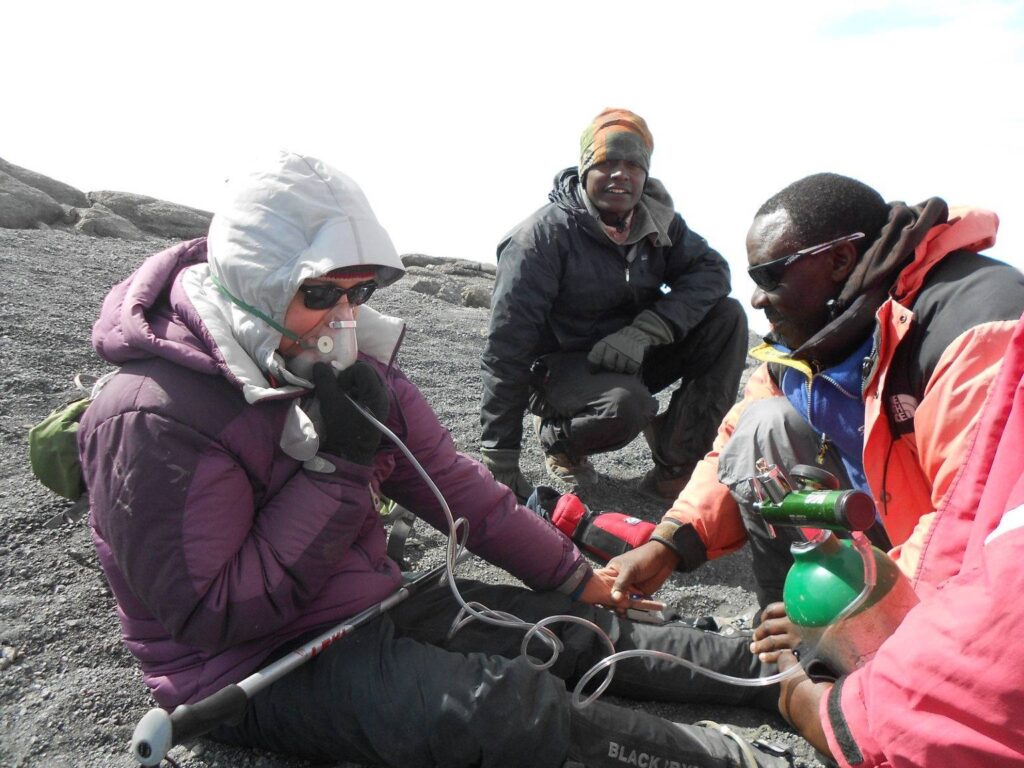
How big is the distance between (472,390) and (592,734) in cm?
367

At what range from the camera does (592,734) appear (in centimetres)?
217

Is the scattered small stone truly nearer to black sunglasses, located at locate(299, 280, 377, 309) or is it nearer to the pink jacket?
black sunglasses, located at locate(299, 280, 377, 309)

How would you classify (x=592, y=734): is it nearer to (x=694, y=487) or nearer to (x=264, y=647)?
(x=264, y=647)

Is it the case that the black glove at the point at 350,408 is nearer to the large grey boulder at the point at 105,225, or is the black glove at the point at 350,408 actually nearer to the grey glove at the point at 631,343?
the grey glove at the point at 631,343

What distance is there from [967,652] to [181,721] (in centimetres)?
155

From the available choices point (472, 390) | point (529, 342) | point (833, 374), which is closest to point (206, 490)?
point (833, 374)

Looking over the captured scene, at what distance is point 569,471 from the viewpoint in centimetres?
439

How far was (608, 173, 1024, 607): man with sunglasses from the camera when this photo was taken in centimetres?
222

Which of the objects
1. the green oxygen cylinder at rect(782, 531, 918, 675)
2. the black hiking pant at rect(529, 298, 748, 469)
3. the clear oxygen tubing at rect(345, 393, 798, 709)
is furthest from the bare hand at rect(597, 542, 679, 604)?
the black hiking pant at rect(529, 298, 748, 469)

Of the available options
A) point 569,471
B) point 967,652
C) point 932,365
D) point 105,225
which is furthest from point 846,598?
point 105,225

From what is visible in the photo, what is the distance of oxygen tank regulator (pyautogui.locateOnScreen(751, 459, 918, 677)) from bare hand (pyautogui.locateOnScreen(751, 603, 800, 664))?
0.35ft

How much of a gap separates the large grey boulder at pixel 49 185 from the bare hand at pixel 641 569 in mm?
10850

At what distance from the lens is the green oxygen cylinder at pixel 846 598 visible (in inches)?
75.4

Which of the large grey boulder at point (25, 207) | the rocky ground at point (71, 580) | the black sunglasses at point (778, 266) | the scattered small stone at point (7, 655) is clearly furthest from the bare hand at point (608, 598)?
the large grey boulder at point (25, 207)
